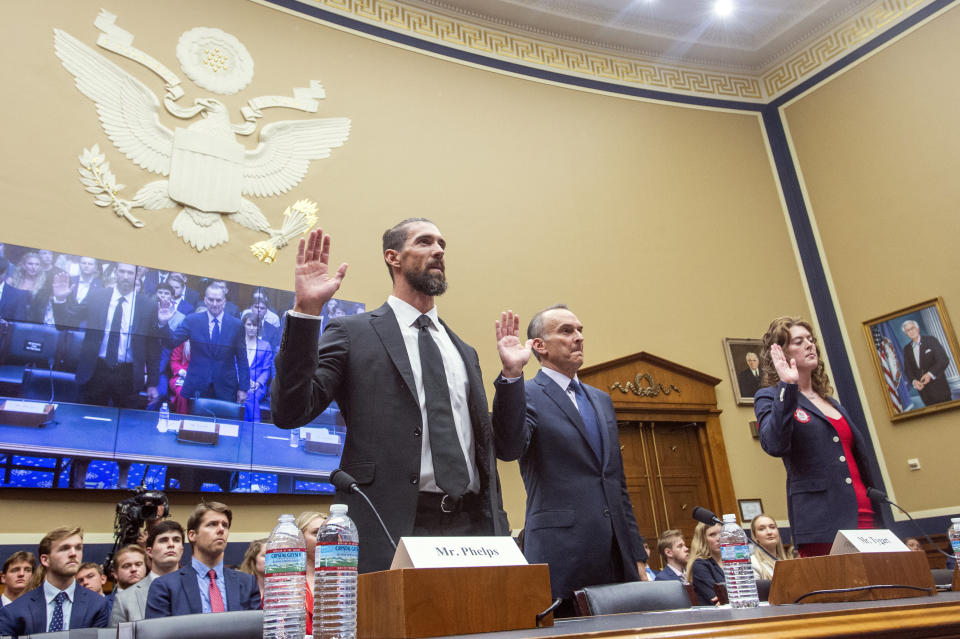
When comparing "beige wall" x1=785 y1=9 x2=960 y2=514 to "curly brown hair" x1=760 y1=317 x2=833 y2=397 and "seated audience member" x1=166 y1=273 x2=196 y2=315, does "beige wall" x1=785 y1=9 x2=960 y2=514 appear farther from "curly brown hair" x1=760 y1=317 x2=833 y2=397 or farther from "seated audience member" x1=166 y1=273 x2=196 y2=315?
"seated audience member" x1=166 y1=273 x2=196 y2=315

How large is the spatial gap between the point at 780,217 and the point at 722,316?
61.8 inches

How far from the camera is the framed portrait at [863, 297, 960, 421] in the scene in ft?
20.3

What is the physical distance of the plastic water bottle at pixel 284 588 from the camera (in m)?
1.03

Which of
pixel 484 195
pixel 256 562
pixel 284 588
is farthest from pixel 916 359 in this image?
pixel 284 588

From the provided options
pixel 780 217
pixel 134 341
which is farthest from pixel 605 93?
pixel 134 341

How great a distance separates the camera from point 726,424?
6.51 m

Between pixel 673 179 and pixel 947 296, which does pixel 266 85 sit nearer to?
pixel 673 179

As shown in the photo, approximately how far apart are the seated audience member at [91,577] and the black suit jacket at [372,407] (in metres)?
2.81

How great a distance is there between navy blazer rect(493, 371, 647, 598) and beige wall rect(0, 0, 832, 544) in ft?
9.55

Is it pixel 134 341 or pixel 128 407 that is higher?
pixel 134 341

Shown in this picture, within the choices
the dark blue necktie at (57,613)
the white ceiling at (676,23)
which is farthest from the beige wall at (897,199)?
the dark blue necktie at (57,613)

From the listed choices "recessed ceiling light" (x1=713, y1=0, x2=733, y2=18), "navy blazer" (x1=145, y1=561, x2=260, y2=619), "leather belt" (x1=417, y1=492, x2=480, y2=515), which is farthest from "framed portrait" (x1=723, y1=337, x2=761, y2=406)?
"leather belt" (x1=417, y1=492, x2=480, y2=515)

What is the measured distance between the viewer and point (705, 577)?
3834 mm

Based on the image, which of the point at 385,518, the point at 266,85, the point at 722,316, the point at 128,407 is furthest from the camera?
the point at 722,316
